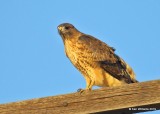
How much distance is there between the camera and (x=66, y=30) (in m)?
7.41

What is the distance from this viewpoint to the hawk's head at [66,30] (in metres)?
7.22

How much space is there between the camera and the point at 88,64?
632cm

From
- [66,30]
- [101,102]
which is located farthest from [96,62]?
[101,102]

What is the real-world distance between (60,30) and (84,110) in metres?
4.71

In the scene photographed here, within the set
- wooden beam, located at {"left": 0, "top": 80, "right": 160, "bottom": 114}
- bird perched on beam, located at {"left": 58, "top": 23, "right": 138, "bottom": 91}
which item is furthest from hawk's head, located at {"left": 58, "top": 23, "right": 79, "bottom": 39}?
wooden beam, located at {"left": 0, "top": 80, "right": 160, "bottom": 114}

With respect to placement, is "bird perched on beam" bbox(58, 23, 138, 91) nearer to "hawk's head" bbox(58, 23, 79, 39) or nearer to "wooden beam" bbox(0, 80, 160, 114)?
"hawk's head" bbox(58, 23, 79, 39)

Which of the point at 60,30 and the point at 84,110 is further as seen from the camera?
the point at 60,30

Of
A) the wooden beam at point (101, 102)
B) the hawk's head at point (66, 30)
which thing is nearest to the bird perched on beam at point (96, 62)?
the hawk's head at point (66, 30)

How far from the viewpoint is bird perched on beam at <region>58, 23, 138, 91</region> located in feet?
20.6

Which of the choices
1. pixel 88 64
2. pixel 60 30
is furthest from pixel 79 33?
pixel 88 64

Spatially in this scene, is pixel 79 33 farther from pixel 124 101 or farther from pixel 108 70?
pixel 124 101

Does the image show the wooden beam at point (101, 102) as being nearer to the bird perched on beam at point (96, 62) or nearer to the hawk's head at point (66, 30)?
the bird perched on beam at point (96, 62)

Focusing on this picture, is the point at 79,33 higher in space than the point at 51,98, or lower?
Answer: higher

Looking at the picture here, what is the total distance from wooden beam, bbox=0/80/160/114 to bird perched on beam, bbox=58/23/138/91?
3.22m
